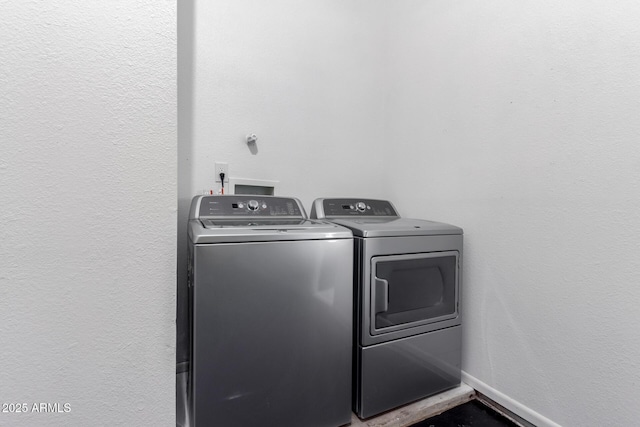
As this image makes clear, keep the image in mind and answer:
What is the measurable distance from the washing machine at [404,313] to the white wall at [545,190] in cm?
16

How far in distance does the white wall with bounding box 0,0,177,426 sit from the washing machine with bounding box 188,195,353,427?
4.9 inches

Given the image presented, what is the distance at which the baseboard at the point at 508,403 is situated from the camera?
1156mm

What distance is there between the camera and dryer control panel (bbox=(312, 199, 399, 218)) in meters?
1.61

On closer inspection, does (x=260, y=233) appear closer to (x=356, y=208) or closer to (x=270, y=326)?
(x=270, y=326)

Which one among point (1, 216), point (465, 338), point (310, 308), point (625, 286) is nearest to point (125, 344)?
point (1, 216)

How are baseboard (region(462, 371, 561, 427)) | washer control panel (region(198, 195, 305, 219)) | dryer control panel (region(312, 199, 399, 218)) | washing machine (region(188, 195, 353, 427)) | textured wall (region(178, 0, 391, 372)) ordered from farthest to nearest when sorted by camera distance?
dryer control panel (region(312, 199, 399, 218)) → textured wall (region(178, 0, 391, 372)) → washer control panel (region(198, 195, 305, 219)) → baseboard (region(462, 371, 561, 427)) → washing machine (region(188, 195, 353, 427))

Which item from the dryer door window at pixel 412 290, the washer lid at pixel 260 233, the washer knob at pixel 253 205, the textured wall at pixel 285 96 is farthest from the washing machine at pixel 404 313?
the textured wall at pixel 285 96

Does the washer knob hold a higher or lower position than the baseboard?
higher

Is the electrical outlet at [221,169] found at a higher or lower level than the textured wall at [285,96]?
lower

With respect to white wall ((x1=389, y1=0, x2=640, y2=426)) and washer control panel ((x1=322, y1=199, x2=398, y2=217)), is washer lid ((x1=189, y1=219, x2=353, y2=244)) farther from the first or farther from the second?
white wall ((x1=389, y1=0, x2=640, y2=426))

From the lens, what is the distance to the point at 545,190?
1.16 meters

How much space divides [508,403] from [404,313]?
1.99 ft

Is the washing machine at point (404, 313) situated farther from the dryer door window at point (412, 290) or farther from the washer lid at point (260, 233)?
the washer lid at point (260, 233)

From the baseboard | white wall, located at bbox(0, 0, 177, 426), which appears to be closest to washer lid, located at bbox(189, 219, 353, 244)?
white wall, located at bbox(0, 0, 177, 426)
